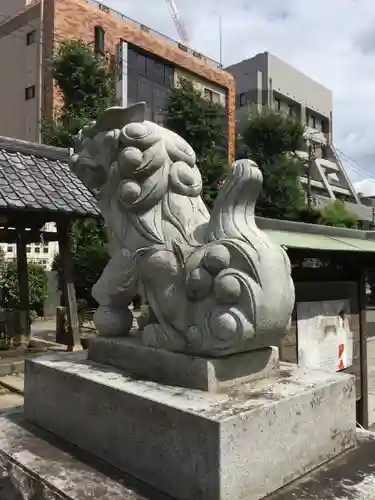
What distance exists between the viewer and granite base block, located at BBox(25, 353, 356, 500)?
6.52 feet

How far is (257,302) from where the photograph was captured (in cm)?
233

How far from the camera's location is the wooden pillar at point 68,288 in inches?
291

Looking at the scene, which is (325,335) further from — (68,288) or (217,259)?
(68,288)

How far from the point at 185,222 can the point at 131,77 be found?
1890cm

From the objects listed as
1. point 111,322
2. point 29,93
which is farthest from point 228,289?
point 29,93

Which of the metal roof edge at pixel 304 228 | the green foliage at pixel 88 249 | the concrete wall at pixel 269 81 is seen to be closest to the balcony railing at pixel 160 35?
the concrete wall at pixel 269 81

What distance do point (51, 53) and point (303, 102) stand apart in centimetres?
2129

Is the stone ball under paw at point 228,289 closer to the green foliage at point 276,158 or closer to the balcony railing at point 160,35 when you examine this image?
the green foliage at point 276,158

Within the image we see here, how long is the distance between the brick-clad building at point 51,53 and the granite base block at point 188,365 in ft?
54.4

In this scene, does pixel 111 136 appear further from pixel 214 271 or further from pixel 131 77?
pixel 131 77

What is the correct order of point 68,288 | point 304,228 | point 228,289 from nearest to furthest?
1. point 228,289
2. point 304,228
3. point 68,288

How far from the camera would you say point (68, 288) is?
7.48 meters

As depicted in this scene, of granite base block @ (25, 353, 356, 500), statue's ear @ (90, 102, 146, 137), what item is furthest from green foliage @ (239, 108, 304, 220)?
granite base block @ (25, 353, 356, 500)

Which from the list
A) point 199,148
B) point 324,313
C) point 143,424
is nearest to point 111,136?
point 143,424
